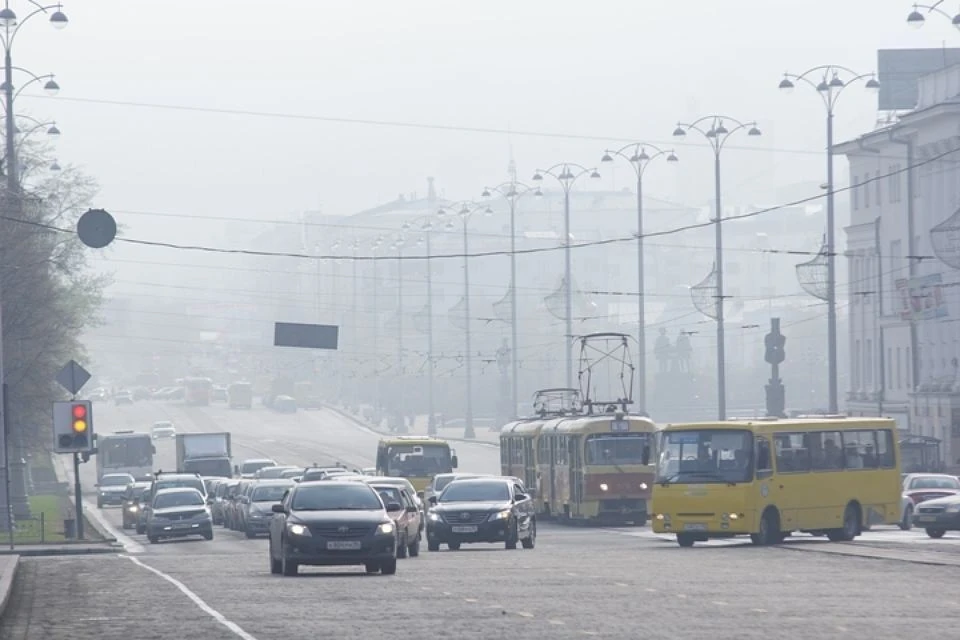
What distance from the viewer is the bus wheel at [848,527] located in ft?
129

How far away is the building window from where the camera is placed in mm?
97125

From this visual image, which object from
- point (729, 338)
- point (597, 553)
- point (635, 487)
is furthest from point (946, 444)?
point (729, 338)

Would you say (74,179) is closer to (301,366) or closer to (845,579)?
(845,579)

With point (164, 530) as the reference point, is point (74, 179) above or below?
above

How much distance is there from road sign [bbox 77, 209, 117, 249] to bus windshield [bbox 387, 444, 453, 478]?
13.8 m

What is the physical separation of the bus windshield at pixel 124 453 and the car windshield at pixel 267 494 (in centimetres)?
3712

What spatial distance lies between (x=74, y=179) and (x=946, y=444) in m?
35.5

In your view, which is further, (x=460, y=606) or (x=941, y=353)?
(x=941, y=353)

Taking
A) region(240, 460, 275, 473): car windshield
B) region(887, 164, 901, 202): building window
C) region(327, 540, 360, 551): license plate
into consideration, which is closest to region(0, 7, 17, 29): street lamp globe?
region(327, 540, 360, 551): license plate

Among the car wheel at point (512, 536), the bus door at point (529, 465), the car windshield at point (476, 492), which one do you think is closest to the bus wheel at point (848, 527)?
the car wheel at point (512, 536)

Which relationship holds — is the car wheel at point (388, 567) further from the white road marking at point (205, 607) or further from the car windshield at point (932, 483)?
the car windshield at point (932, 483)

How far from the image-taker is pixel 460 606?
21938 mm

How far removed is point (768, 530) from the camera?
37844mm

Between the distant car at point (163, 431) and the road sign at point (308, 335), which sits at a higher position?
the road sign at point (308, 335)
